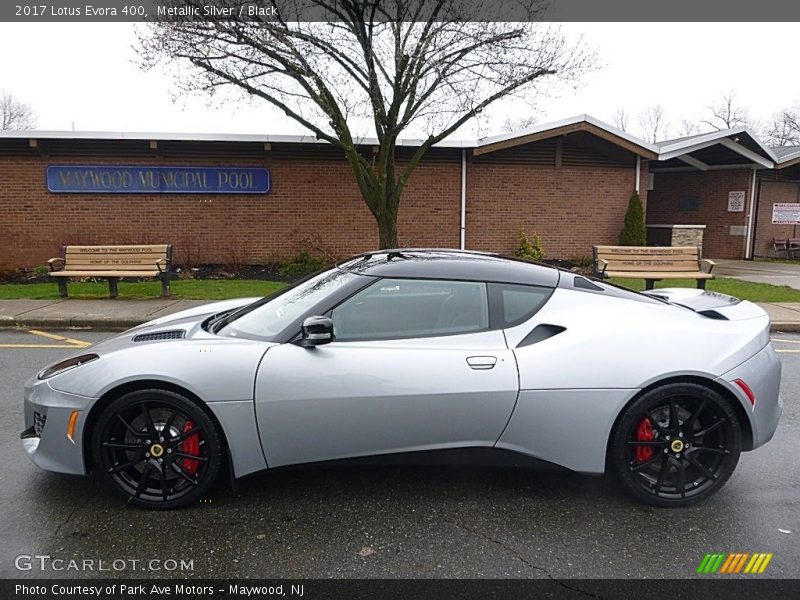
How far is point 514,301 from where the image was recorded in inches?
118

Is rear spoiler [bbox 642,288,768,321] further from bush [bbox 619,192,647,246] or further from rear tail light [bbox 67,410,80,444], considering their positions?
bush [bbox 619,192,647,246]

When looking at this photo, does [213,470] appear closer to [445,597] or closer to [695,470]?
[445,597]

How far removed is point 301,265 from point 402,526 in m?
11.1

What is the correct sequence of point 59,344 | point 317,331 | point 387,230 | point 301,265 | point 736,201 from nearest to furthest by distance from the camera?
point 317,331, point 59,344, point 387,230, point 301,265, point 736,201

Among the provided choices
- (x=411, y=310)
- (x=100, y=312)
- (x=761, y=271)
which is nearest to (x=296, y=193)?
(x=100, y=312)

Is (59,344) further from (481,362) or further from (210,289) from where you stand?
(481,362)

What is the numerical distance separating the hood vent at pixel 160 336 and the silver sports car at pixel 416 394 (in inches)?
1.9

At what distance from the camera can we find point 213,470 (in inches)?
109

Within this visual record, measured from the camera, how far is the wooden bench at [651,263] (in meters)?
10.1

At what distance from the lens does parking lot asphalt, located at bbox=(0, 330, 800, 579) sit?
2.40 meters

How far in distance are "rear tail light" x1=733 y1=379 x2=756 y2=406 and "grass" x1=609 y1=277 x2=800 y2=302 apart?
312 inches

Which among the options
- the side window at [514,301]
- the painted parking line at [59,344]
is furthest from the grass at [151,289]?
the side window at [514,301]

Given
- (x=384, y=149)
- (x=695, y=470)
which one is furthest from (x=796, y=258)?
(x=695, y=470)

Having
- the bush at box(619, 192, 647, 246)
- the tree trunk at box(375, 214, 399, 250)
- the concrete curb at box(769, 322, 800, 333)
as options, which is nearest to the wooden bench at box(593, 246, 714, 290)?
the concrete curb at box(769, 322, 800, 333)
